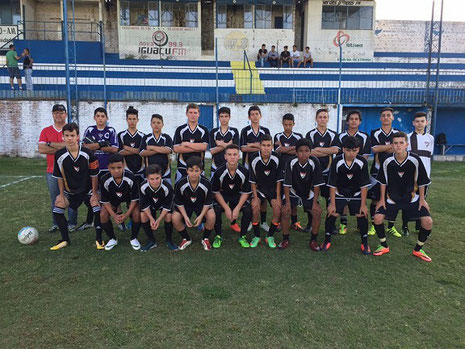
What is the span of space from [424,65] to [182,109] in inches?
765

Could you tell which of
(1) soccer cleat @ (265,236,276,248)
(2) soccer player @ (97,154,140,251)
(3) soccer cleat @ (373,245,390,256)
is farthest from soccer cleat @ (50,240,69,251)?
(3) soccer cleat @ (373,245,390,256)

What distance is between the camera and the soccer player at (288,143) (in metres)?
5.97

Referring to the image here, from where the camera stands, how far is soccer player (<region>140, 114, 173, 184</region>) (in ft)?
18.9

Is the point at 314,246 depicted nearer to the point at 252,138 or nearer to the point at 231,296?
the point at 231,296

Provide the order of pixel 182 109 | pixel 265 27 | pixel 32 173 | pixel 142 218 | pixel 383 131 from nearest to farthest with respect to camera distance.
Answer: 1. pixel 142 218
2. pixel 383 131
3. pixel 32 173
4. pixel 182 109
5. pixel 265 27

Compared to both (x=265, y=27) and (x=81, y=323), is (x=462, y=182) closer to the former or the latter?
(x=81, y=323)

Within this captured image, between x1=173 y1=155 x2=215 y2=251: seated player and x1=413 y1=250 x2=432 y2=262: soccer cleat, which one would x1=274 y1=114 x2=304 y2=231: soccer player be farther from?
x1=413 y1=250 x2=432 y2=262: soccer cleat

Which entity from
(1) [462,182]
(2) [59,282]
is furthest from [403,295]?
(1) [462,182]

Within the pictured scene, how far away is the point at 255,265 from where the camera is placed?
461 centimetres

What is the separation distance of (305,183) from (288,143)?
43.5 inches

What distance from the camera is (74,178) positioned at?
5203 millimetres

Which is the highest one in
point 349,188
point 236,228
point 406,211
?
point 349,188

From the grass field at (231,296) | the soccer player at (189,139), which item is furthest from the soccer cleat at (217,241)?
the soccer player at (189,139)

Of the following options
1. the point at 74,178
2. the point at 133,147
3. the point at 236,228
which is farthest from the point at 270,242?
the point at 74,178
